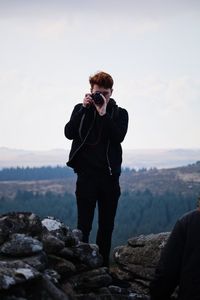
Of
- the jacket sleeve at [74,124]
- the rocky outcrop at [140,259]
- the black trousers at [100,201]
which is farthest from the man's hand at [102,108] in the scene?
the rocky outcrop at [140,259]

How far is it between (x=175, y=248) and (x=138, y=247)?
4912mm

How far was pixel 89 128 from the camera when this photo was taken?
8617mm

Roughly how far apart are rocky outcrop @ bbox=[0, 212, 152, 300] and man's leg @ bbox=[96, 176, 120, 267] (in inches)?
19.9

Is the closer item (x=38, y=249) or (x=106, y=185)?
(x=38, y=249)

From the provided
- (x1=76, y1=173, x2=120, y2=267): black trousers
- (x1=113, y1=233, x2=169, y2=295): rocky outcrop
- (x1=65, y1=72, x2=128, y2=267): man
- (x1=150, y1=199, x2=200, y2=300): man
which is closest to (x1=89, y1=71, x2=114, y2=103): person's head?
(x1=65, y1=72, x2=128, y2=267): man

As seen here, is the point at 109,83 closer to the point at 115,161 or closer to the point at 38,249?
the point at 115,161

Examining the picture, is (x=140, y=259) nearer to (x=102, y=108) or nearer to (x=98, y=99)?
(x=102, y=108)

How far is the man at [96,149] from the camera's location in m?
8.52

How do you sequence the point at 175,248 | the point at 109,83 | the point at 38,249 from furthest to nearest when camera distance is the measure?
1. the point at 109,83
2. the point at 38,249
3. the point at 175,248

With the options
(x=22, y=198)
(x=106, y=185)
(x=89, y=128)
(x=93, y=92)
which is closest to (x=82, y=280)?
(x=106, y=185)

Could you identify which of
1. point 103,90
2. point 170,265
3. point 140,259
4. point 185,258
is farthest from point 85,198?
point 185,258

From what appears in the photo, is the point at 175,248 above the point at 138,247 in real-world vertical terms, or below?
above

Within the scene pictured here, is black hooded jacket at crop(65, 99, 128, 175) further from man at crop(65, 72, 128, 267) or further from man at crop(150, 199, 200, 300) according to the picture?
man at crop(150, 199, 200, 300)

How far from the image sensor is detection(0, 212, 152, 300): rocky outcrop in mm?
6344
